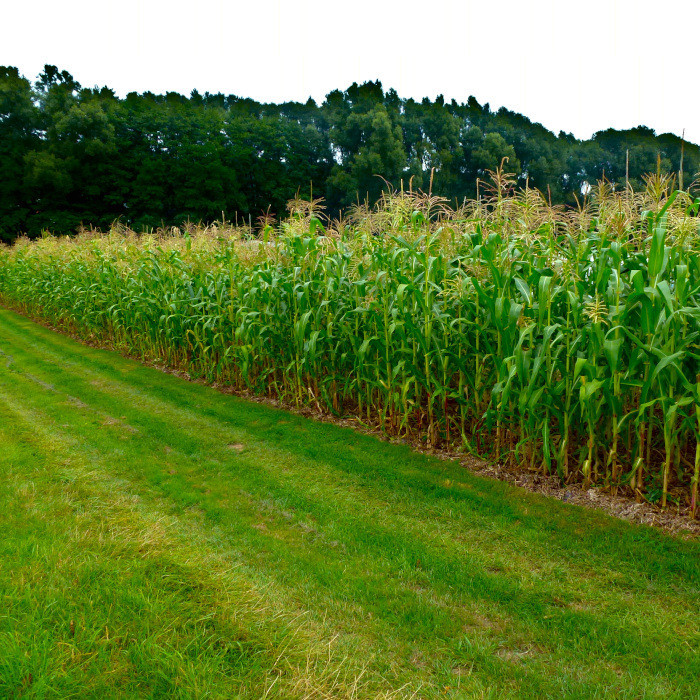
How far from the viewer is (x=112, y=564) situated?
2688mm

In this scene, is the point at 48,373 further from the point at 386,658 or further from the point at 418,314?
the point at 386,658

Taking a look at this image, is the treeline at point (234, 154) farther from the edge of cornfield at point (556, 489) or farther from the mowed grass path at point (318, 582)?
the mowed grass path at point (318, 582)

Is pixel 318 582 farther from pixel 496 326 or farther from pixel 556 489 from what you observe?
pixel 496 326

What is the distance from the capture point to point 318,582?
304 cm

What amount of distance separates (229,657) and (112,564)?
0.89 metres

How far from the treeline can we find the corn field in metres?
28.3

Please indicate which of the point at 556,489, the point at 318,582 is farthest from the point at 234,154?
the point at 318,582

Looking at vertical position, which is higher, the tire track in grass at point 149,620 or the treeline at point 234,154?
the treeline at point 234,154

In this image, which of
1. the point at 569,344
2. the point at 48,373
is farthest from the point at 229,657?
the point at 48,373

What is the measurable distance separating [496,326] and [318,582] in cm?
240

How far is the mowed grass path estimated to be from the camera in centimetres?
213

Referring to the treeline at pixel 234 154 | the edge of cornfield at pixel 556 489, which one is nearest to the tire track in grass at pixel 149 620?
the edge of cornfield at pixel 556 489

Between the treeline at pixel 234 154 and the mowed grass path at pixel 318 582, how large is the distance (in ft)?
102

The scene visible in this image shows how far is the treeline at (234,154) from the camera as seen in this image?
38.0 meters
